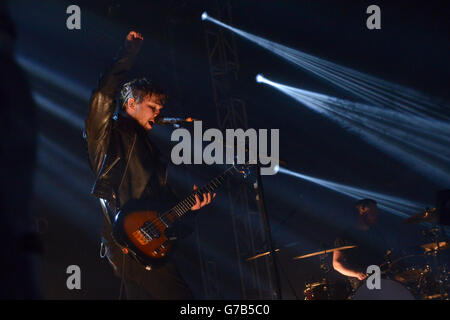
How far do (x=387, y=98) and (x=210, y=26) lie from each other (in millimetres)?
3142

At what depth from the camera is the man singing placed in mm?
2932

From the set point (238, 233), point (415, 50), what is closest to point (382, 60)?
point (415, 50)

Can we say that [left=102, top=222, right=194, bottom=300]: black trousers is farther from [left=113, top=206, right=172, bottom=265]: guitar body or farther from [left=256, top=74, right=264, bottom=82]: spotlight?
[left=256, top=74, right=264, bottom=82]: spotlight

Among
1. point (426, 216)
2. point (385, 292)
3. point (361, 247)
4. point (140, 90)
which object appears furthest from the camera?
point (361, 247)

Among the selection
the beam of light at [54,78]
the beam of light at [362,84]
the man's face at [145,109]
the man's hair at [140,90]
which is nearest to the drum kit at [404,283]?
the man's face at [145,109]

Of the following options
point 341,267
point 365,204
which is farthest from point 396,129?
point 341,267

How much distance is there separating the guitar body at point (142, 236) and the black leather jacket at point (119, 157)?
16 cm

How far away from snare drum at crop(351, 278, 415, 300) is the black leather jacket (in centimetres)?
192

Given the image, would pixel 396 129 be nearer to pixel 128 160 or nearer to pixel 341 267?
pixel 341 267

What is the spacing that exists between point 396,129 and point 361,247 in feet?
10.1

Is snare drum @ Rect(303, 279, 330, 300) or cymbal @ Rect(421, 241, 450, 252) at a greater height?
cymbal @ Rect(421, 241, 450, 252)

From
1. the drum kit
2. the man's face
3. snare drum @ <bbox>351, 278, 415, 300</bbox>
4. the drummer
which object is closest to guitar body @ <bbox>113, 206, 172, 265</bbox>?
the man's face

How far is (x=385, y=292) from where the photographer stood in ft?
12.9

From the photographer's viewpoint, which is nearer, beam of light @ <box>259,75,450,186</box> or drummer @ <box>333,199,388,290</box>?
drummer @ <box>333,199,388,290</box>
